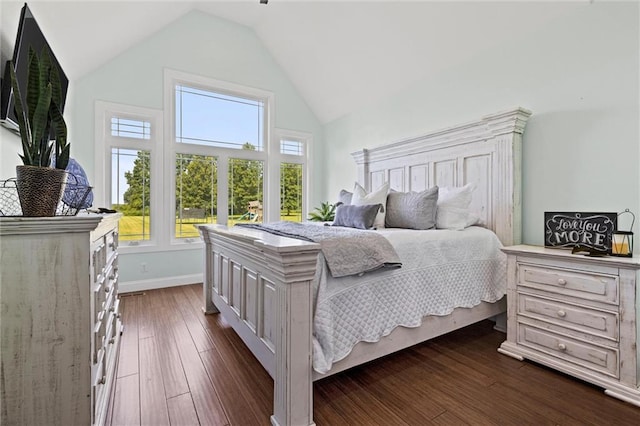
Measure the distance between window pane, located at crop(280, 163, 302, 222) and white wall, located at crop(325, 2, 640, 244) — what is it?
8.84 ft

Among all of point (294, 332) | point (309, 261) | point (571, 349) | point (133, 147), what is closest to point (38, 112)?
point (309, 261)

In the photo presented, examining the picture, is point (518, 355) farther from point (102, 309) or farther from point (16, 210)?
point (16, 210)

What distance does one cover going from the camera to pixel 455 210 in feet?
8.52

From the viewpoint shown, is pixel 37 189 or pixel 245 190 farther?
pixel 245 190

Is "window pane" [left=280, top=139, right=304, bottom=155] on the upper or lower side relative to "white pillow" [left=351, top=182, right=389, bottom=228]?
upper

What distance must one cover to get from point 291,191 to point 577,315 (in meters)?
3.97

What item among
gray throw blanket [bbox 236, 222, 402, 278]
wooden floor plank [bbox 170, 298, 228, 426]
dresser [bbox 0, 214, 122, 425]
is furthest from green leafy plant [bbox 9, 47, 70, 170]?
wooden floor plank [bbox 170, 298, 228, 426]

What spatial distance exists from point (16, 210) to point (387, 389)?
198cm

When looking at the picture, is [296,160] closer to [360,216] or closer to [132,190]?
[132,190]

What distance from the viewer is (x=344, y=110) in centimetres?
470

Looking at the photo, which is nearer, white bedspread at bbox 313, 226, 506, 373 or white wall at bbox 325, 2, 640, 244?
white bedspread at bbox 313, 226, 506, 373

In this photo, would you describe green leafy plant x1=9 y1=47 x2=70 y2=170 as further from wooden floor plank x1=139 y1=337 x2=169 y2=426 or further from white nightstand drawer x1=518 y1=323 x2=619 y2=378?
white nightstand drawer x1=518 y1=323 x2=619 y2=378

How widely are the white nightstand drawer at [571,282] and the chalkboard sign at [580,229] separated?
22 cm

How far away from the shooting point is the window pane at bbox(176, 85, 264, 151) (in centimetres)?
417
